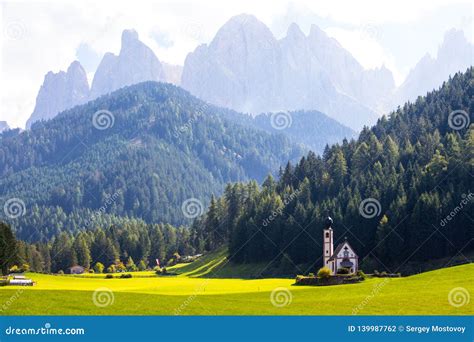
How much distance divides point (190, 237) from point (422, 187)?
94.0 m

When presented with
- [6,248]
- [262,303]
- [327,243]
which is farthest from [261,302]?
[6,248]

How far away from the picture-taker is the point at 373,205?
372ft

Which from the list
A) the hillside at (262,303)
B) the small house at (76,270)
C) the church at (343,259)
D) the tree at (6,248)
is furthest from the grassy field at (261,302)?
the small house at (76,270)

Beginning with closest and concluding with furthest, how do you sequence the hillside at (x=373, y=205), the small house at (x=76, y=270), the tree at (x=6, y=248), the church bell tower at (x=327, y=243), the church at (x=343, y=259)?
1. the hillside at (x=373, y=205)
2. the church at (x=343, y=259)
3. the church bell tower at (x=327, y=243)
4. the tree at (x=6, y=248)
5. the small house at (x=76, y=270)

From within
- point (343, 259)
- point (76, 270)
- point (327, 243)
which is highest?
point (327, 243)

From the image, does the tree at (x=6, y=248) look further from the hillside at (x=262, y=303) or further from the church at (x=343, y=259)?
the hillside at (x=262, y=303)

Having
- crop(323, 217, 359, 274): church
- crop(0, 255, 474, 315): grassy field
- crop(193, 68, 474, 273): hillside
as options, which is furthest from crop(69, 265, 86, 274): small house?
crop(0, 255, 474, 315): grassy field

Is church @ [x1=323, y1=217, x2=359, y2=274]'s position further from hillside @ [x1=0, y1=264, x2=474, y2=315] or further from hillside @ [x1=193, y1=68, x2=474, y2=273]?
hillside @ [x1=0, y1=264, x2=474, y2=315]

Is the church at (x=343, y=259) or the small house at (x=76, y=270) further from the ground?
the church at (x=343, y=259)

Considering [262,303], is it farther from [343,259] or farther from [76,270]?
[76,270]

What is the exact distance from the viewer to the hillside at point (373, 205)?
99688 millimetres

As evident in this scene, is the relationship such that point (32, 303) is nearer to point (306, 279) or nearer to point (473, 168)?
point (306, 279)

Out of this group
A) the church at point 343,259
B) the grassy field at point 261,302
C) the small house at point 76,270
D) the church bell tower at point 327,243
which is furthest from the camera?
the small house at point 76,270
